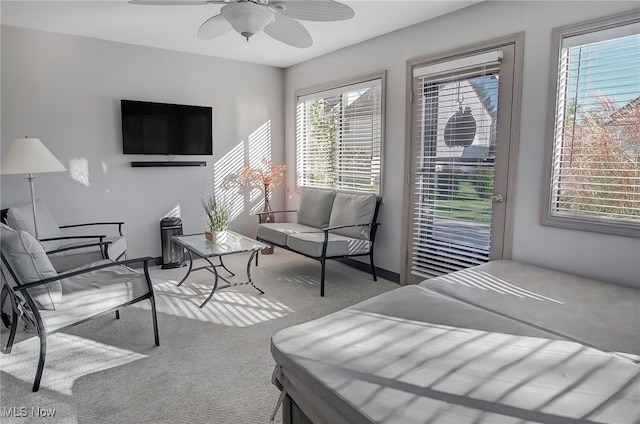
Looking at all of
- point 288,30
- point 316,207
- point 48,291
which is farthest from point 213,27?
point 316,207

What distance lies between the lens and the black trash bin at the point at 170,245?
4.61 meters

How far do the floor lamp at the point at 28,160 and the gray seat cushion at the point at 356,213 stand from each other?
2705 millimetres

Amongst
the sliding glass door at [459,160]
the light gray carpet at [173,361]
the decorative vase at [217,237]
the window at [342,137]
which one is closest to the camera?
the light gray carpet at [173,361]

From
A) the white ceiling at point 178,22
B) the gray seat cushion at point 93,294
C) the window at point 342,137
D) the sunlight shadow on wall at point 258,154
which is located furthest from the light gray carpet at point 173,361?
the white ceiling at point 178,22

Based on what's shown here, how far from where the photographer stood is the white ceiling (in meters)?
3.29

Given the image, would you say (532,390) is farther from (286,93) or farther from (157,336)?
(286,93)

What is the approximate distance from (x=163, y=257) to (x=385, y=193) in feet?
8.77

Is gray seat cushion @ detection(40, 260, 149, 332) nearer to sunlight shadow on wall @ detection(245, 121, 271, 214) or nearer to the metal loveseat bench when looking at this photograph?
the metal loveseat bench

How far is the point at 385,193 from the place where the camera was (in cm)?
425

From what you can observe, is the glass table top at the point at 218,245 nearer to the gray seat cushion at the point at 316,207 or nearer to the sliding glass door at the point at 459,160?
the gray seat cushion at the point at 316,207

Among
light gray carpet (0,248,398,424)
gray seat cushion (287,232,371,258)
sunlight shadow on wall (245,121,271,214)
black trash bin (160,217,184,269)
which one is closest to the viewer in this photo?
light gray carpet (0,248,398,424)

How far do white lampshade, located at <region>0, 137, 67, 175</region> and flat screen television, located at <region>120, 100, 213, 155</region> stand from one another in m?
1.07

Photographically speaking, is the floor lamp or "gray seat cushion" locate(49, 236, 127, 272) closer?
the floor lamp

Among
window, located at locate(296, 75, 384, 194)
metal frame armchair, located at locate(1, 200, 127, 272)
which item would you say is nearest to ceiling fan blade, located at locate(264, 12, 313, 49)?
window, located at locate(296, 75, 384, 194)
